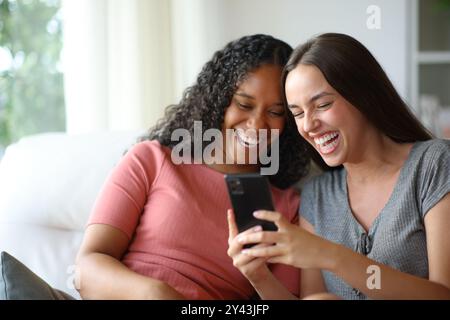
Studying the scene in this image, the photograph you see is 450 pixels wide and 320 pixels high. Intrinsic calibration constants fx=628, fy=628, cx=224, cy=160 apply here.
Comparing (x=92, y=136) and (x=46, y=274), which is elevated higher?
(x=92, y=136)

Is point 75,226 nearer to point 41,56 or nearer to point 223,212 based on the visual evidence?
point 223,212

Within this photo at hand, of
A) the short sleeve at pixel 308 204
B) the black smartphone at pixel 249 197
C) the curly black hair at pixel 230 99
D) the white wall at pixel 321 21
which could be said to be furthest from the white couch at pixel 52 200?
the white wall at pixel 321 21

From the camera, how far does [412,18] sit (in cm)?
259

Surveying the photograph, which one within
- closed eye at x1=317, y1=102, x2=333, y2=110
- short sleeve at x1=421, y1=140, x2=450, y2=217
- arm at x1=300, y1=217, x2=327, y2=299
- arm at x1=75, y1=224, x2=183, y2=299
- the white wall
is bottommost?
arm at x1=300, y1=217, x2=327, y2=299

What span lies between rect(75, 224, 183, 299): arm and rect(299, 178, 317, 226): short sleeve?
1.21ft

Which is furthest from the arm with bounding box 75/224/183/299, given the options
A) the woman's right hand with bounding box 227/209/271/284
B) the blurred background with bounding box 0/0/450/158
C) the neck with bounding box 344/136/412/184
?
the blurred background with bounding box 0/0/450/158

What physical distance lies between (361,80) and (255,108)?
24cm

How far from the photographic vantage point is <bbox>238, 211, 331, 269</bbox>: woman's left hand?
1043 mm

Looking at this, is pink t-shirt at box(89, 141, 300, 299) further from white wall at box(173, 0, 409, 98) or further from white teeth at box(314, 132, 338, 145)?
white wall at box(173, 0, 409, 98)

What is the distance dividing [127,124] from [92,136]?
1.61ft

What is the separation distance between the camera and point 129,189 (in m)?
1.34

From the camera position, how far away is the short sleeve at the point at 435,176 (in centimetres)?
116

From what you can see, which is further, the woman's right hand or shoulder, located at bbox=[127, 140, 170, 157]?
shoulder, located at bbox=[127, 140, 170, 157]

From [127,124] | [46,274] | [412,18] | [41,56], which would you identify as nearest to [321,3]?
[412,18]
